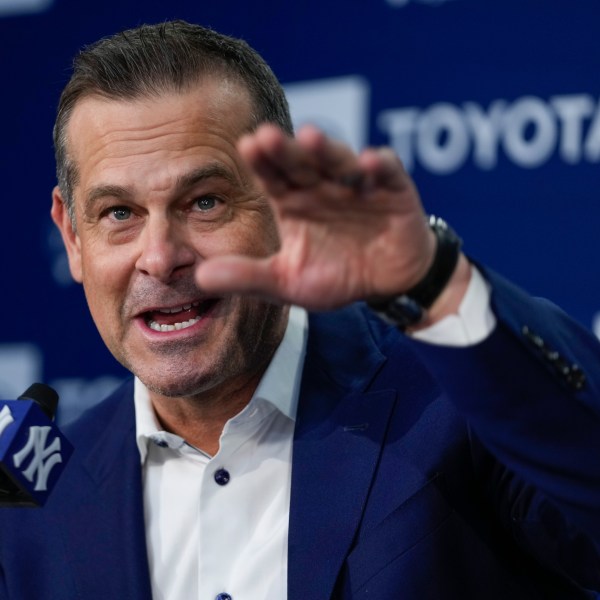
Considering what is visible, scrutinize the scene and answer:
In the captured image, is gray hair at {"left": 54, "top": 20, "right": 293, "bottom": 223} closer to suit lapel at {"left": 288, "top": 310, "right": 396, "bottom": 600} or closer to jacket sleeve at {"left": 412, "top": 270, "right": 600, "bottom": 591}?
suit lapel at {"left": 288, "top": 310, "right": 396, "bottom": 600}

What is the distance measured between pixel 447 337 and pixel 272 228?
666 mm

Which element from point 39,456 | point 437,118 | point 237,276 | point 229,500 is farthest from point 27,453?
point 437,118

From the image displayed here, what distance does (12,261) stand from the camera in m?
3.07

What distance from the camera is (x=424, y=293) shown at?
124cm

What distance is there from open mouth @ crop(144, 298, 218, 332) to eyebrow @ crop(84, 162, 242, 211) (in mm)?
178

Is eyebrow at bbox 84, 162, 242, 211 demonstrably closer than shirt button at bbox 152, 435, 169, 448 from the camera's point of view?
Yes

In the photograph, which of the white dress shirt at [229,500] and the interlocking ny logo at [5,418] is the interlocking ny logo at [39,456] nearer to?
the interlocking ny logo at [5,418]

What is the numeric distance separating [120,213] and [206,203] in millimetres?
140

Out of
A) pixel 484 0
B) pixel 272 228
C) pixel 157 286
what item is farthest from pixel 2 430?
pixel 484 0

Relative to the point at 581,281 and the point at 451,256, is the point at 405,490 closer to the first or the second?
the point at 451,256

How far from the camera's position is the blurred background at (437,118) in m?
2.41

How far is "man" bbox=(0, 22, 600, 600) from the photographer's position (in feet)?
5.54

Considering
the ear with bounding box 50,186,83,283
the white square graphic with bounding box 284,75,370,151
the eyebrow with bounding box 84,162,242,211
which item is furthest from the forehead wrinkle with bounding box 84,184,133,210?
the white square graphic with bounding box 284,75,370,151

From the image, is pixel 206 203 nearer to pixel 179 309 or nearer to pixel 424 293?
pixel 179 309
